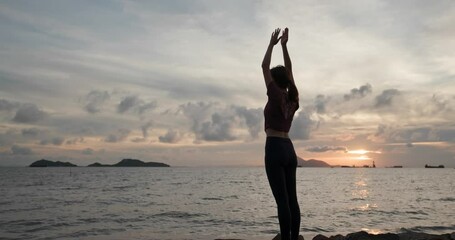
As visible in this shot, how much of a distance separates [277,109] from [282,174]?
0.77 metres

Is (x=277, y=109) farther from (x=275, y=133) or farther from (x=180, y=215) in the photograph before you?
(x=180, y=215)

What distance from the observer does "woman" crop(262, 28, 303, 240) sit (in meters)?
4.78

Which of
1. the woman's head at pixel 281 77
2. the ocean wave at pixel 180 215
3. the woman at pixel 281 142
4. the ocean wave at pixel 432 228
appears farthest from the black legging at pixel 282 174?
the ocean wave at pixel 180 215

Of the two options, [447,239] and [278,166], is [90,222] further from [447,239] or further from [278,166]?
[278,166]

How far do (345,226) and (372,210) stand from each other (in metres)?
10.0

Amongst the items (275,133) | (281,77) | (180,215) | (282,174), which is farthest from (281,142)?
(180,215)

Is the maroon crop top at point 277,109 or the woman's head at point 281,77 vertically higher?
the woman's head at point 281,77

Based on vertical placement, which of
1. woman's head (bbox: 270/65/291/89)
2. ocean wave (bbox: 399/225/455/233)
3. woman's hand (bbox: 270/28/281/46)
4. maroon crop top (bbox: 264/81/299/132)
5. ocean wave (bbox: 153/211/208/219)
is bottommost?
ocean wave (bbox: 153/211/208/219)

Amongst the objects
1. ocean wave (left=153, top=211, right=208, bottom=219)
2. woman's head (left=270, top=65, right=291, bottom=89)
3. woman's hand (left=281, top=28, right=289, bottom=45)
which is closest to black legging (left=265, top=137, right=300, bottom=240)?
woman's head (left=270, top=65, right=291, bottom=89)

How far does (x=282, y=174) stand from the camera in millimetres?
4805

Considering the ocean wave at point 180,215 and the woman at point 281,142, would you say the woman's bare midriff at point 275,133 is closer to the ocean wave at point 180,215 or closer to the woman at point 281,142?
the woman at point 281,142

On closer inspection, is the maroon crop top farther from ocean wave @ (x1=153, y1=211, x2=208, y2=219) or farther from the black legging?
ocean wave @ (x1=153, y1=211, x2=208, y2=219)

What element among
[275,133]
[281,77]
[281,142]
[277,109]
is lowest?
[281,142]

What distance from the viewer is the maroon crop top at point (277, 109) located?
4789 millimetres
